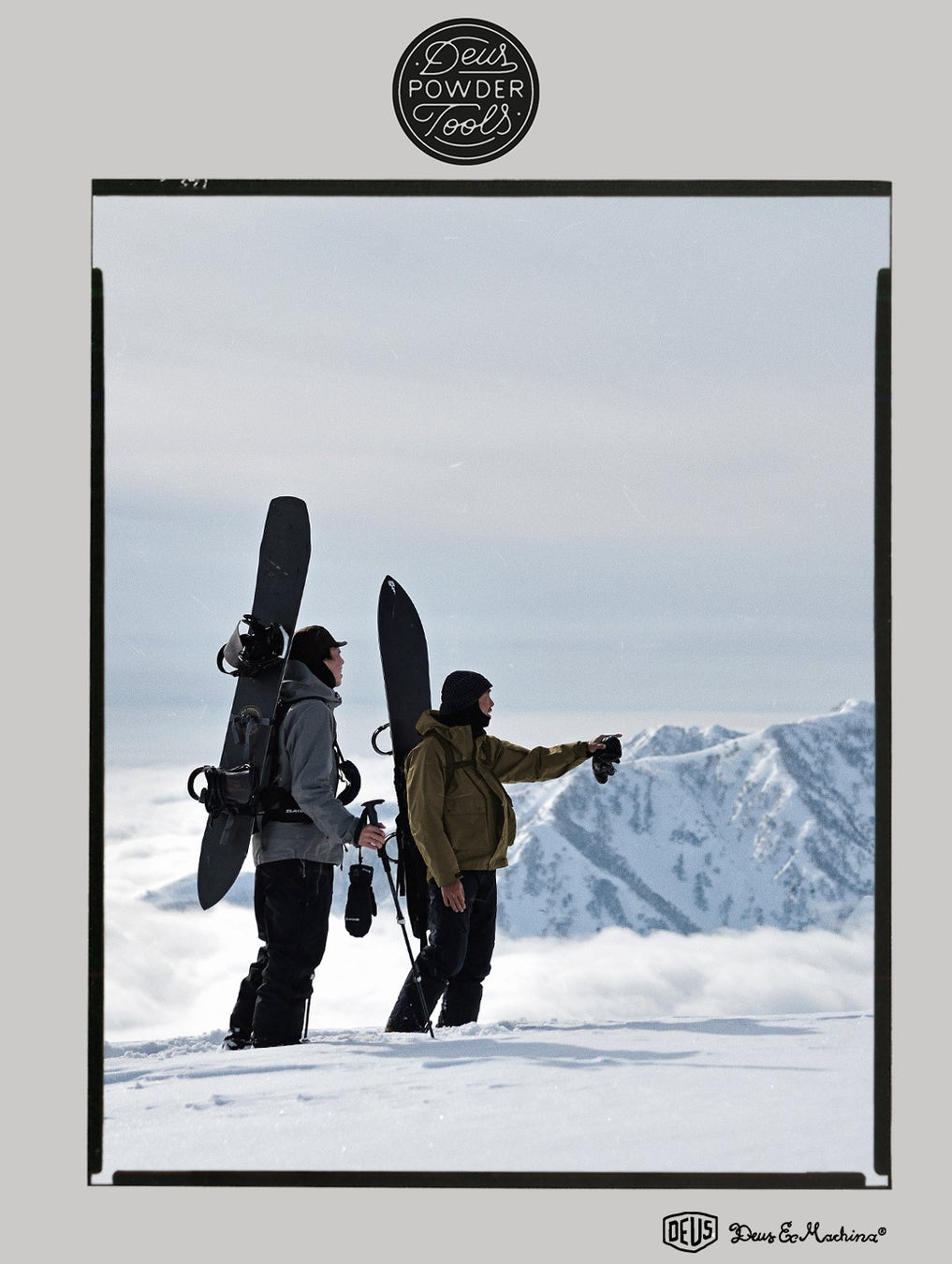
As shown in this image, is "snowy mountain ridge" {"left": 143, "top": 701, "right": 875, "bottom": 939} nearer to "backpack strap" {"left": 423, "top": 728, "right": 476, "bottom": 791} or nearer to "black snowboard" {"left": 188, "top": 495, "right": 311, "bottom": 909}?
"black snowboard" {"left": 188, "top": 495, "right": 311, "bottom": 909}

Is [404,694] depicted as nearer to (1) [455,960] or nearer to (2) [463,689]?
(2) [463,689]

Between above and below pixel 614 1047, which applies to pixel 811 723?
above

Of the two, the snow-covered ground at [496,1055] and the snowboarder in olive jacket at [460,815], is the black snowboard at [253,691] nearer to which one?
the snow-covered ground at [496,1055]

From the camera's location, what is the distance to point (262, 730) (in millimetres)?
6496

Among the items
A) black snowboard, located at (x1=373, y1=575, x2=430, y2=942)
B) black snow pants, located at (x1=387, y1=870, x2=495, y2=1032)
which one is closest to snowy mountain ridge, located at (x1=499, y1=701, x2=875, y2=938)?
black snow pants, located at (x1=387, y1=870, x2=495, y2=1032)

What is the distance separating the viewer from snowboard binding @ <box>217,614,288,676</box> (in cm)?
651

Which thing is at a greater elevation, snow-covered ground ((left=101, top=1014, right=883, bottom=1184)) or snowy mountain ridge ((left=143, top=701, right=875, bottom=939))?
snowy mountain ridge ((left=143, top=701, right=875, bottom=939))

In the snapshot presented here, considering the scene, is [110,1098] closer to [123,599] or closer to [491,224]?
[123,599]

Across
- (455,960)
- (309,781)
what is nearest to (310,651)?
(309,781)

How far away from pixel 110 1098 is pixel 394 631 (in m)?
2.19

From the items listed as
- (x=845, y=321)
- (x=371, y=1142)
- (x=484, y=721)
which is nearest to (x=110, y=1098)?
(x=371, y=1142)

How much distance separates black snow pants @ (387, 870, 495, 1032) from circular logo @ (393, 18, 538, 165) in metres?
2.68

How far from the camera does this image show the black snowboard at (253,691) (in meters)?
6.43

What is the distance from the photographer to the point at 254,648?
6.52 metres
